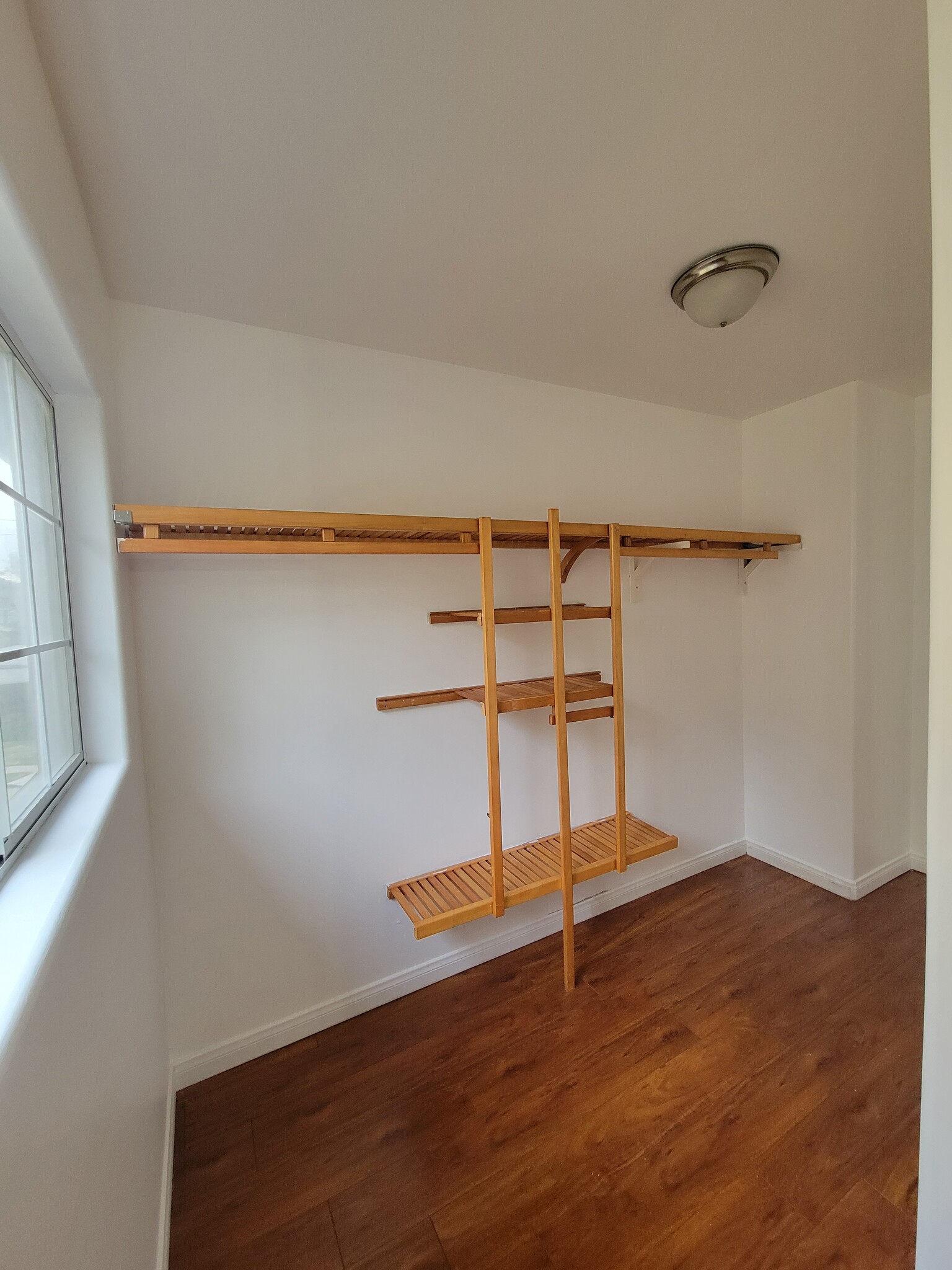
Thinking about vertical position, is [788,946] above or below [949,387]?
below

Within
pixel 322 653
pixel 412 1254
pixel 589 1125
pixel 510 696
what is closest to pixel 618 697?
pixel 510 696

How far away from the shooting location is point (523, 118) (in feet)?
3.28

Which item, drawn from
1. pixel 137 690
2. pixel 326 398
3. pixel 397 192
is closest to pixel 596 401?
pixel 326 398

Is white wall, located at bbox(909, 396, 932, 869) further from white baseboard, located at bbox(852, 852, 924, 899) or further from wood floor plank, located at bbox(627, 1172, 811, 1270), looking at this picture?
wood floor plank, located at bbox(627, 1172, 811, 1270)

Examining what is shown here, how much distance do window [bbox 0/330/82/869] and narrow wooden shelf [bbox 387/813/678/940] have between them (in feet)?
3.56

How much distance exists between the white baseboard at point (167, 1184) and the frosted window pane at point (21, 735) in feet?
3.49

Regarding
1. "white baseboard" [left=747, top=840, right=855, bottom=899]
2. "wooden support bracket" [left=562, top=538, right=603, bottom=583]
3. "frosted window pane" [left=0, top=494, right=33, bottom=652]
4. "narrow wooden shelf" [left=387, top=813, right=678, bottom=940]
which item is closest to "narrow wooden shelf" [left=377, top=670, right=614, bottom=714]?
"wooden support bracket" [left=562, top=538, right=603, bottom=583]

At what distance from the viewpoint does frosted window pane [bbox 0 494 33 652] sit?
0.84 m

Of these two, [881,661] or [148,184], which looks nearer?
[148,184]

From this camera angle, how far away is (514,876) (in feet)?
6.26

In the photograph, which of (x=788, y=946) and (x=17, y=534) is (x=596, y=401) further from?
(x=788, y=946)

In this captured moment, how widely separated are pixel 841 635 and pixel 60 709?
295cm

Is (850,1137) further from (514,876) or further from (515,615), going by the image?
(515,615)

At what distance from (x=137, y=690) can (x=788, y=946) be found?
264 centimetres
